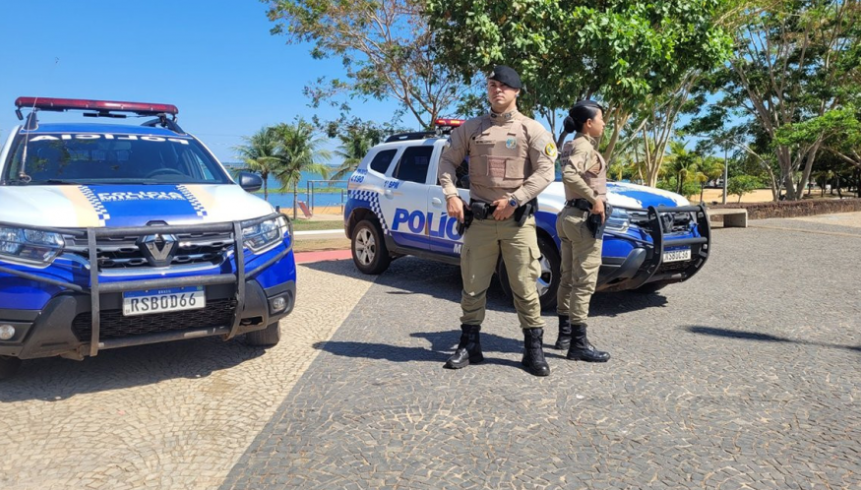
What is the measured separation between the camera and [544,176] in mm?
3998

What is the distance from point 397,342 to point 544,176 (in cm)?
184

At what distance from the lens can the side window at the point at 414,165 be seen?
733 centimetres

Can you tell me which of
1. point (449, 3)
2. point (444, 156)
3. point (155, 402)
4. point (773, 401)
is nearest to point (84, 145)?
point (155, 402)

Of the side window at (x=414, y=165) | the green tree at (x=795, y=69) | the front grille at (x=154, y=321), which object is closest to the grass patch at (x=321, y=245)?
the side window at (x=414, y=165)

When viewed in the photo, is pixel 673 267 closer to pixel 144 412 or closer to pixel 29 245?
pixel 144 412

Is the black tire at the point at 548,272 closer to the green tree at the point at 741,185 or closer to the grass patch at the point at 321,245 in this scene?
the grass patch at the point at 321,245

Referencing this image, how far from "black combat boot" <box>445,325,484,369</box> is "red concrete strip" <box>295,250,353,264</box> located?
5650mm

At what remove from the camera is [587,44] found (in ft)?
32.0

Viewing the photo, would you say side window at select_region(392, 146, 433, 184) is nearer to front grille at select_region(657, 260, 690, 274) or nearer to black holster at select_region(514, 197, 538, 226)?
front grille at select_region(657, 260, 690, 274)

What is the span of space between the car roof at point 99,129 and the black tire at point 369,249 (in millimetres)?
3073

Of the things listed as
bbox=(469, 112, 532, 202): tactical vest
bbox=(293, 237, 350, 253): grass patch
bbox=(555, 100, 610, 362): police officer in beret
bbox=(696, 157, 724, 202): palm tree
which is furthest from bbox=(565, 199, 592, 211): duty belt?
bbox=(696, 157, 724, 202): palm tree

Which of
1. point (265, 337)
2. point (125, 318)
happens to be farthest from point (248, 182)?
point (125, 318)

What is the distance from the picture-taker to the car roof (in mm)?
4938

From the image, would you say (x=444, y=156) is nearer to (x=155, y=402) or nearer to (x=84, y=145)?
(x=155, y=402)
